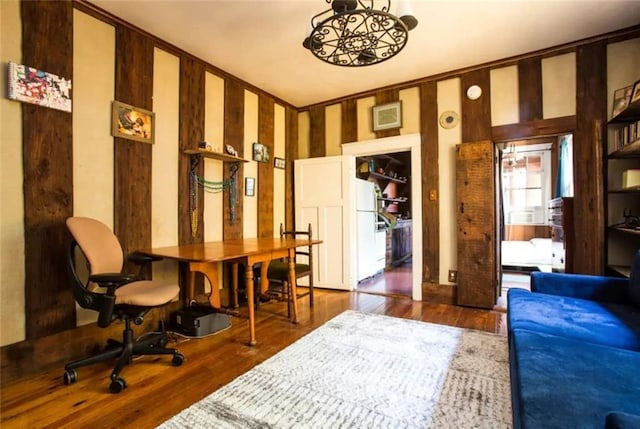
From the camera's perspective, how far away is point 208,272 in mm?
2426

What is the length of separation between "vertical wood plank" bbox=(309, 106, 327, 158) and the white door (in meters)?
0.22

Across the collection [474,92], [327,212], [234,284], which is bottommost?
[234,284]

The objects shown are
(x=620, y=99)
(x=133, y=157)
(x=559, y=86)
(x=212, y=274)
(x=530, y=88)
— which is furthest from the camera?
(x=530, y=88)

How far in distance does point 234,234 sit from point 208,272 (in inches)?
46.0

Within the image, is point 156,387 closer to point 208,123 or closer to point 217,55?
point 208,123

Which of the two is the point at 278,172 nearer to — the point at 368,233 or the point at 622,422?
the point at 368,233

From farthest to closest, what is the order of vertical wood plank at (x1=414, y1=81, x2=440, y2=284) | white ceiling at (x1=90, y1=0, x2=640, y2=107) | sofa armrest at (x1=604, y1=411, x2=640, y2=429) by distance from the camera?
1. vertical wood plank at (x1=414, y1=81, x2=440, y2=284)
2. white ceiling at (x1=90, y1=0, x2=640, y2=107)
3. sofa armrest at (x1=604, y1=411, x2=640, y2=429)

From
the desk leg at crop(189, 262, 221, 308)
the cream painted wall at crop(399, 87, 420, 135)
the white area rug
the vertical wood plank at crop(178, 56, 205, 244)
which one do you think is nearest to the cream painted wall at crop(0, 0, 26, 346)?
the desk leg at crop(189, 262, 221, 308)

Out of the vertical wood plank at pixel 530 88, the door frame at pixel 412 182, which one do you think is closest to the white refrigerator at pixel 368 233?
the door frame at pixel 412 182

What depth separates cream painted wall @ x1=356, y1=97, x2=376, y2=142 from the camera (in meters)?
4.03

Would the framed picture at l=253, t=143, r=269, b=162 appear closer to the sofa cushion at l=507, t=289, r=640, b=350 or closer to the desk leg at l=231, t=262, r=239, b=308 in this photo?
the desk leg at l=231, t=262, r=239, b=308

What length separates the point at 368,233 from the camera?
187 inches

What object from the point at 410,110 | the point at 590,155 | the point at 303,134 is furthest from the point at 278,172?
the point at 590,155

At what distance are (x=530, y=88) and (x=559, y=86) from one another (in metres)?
0.24
